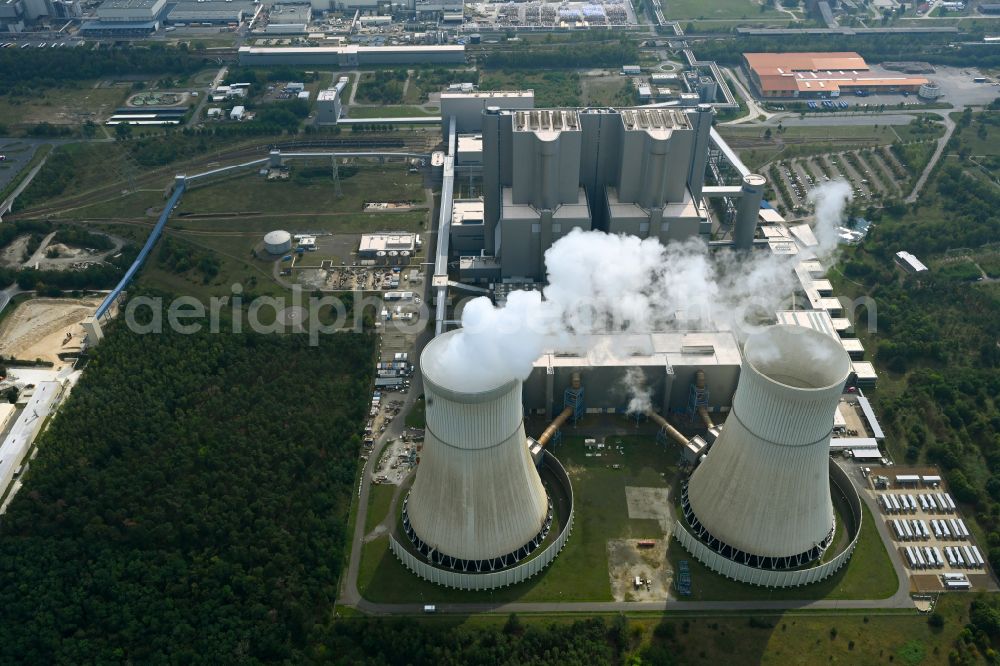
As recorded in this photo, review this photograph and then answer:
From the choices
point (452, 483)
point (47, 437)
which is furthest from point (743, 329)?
point (47, 437)

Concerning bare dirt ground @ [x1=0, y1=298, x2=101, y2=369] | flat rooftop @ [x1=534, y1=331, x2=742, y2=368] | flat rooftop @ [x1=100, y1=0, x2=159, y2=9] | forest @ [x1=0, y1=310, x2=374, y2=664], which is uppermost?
flat rooftop @ [x1=100, y1=0, x2=159, y2=9]

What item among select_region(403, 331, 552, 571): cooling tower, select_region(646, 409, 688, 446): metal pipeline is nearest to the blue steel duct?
select_region(403, 331, 552, 571): cooling tower

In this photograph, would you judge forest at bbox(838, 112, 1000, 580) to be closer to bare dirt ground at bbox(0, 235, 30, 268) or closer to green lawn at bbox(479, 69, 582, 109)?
green lawn at bbox(479, 69, 582, 109)

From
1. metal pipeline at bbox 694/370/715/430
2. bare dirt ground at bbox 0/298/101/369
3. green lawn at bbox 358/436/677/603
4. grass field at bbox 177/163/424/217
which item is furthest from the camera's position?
grass field at bbox 177/163/424/217

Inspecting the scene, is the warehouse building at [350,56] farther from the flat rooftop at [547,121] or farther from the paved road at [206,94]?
the flat rooftop at [547,121]

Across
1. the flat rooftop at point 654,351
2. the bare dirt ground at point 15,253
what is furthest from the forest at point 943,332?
the bare dirt ground at point 15,253

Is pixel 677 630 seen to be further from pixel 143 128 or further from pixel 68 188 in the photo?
pixel 143 128

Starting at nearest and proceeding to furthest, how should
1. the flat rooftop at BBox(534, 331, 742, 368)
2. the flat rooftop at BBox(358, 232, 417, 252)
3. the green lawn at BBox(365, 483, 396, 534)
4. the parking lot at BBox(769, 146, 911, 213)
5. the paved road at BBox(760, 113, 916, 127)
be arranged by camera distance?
the green lawn at BBox(365, 483, 396, 534)
the flat rooftop at BBox(534, 331, 742, 368)
the flat rooftop at BBox(358, 232, 417, 252)
the parking lot at BBox(769, 146, 911, 213)
the paved road at BBox(760, 113, 916, 127)

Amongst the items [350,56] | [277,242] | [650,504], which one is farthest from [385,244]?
[350,56]

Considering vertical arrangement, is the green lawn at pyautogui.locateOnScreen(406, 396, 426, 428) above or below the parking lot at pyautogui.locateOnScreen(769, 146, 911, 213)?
below
